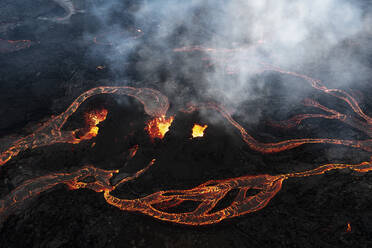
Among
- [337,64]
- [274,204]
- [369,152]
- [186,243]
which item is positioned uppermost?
[337,64]

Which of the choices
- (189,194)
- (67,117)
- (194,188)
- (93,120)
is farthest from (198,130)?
(67,117)

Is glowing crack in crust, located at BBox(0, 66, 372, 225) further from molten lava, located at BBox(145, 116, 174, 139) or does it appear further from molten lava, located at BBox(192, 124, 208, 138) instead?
molten lava, located at BBox(192, 124, 208, 138)

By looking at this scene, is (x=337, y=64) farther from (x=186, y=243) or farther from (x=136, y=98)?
(x=186, y=243)

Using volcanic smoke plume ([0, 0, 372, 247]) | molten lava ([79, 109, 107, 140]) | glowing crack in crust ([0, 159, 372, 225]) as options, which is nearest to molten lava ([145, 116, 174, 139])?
volcanic smoke plume ([0, 0, 372, 247])

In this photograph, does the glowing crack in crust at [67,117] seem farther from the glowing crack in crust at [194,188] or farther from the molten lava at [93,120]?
the molten lava at [93,120]

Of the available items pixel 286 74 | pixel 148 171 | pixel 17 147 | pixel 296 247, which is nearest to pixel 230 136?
pixel 148 171

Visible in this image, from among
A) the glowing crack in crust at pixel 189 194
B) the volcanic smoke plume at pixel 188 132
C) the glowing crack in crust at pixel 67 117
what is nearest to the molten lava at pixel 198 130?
the volcanic smoke plume at pixel 188 132
